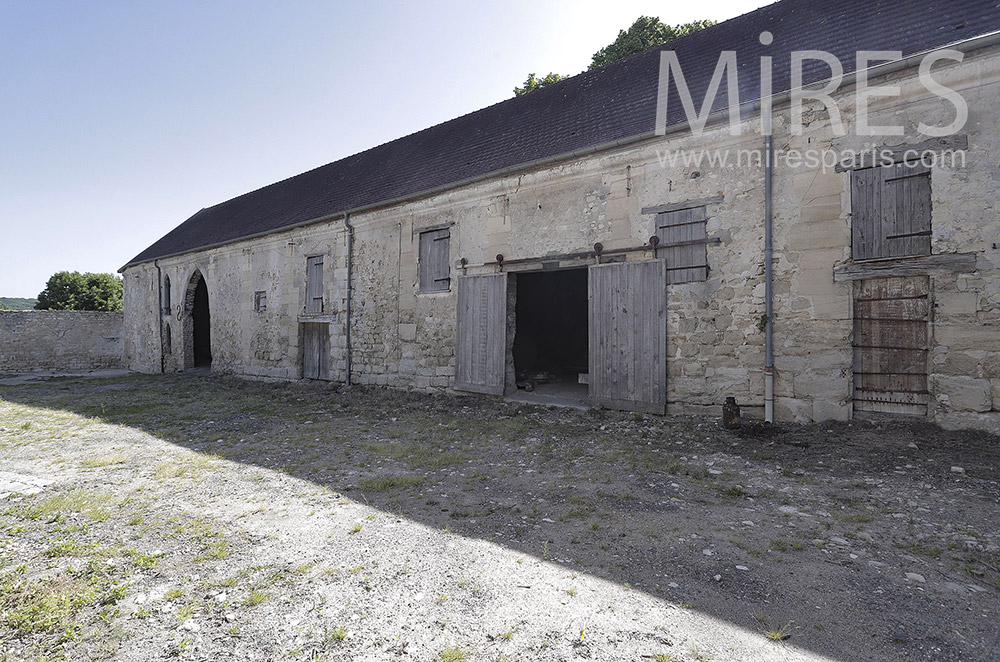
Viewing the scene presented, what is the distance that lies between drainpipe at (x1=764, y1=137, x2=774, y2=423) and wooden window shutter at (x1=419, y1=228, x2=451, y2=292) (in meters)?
5.77

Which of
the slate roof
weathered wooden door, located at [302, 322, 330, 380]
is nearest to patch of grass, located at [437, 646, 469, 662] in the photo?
the slate roof

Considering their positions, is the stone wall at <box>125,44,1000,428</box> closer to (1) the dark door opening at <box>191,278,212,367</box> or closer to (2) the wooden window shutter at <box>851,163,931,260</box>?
(2) the wooden window shutter at <box>851,163,931,260</box>

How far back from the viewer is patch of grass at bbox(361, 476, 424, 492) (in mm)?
4383

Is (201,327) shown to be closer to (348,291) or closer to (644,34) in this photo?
(348,291)

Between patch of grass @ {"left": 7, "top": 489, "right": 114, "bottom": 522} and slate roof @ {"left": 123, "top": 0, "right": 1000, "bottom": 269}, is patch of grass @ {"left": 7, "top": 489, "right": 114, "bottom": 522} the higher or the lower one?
the lower one

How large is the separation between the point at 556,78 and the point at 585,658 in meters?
19.3

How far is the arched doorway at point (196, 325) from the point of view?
17125mm

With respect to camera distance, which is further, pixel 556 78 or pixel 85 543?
pixel 556 78

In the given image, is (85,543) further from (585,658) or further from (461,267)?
(461,267)

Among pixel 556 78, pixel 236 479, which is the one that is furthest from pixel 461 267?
pixel 556 78

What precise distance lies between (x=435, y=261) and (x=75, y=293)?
37401mm

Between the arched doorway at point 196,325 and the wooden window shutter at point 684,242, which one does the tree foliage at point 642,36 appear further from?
the arched doorway at point 196,325

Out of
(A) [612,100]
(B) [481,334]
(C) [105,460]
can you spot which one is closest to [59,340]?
(C) [105,460]

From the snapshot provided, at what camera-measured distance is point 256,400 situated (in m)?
10.1
